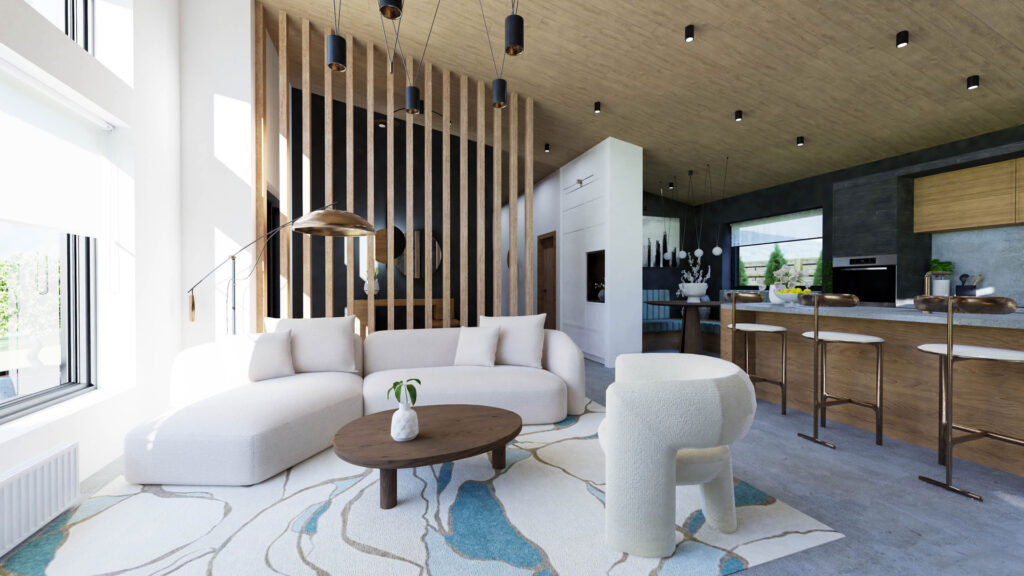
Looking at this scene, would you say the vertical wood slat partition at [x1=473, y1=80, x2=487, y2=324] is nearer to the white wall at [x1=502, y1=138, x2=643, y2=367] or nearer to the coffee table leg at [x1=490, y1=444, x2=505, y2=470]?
the white wall at [x1=502, y1=138, x2=643, y2=367]

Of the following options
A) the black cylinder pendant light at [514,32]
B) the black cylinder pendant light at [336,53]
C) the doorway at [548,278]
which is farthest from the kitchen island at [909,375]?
the doorway at [548,278]

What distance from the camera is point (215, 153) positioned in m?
4.03

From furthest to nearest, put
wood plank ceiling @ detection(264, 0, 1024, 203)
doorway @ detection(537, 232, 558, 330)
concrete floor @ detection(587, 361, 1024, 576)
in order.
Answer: doorway @ detection(537, 232, 558, 330) → wood plank ceiling @ detection(264, 0, 1024, 203) → concrete floor @ detection(587, 361, 1024, 576)

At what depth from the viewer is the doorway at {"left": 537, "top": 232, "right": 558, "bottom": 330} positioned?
7.77 m

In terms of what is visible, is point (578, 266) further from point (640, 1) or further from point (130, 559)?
point (130, 559)

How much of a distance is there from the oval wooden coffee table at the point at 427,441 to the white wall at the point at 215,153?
8.17ft

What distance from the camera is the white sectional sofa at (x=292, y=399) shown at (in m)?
2.34

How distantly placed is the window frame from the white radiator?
870 mm

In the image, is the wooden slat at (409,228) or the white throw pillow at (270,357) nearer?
the white throw pillow at (270,357)

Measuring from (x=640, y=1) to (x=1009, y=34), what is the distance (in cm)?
263

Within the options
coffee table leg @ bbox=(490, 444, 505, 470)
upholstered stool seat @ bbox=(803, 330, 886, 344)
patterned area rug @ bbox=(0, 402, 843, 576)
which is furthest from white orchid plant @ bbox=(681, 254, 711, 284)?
coffee table leg @ bbox=(490, 444, 505, 470)

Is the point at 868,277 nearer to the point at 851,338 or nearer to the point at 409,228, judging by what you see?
the point at 851,338

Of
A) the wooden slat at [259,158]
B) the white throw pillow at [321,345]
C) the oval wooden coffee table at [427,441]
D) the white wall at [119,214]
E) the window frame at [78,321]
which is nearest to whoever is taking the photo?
the oval wooden coffee table at [427,441]

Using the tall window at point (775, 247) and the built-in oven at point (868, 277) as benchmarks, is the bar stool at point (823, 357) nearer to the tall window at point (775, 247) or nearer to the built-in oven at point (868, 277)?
the built-in oven at point (868, 277)
